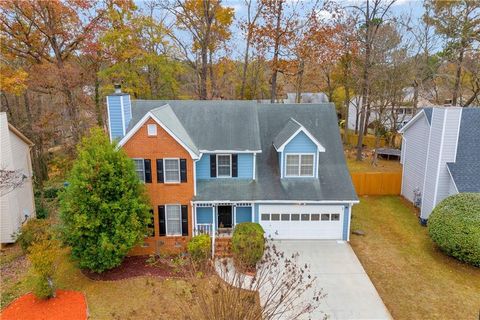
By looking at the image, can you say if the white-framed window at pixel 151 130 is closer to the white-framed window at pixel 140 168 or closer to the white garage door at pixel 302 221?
the white-framed window at pixel 140 168

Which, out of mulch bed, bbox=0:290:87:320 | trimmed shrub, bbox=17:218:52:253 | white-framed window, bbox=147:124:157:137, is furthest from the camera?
trimmed shrub, bbox=17:218:52:253

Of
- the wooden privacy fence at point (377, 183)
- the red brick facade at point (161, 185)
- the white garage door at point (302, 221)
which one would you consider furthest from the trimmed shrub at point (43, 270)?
the wooden privacy fence at point (377, 183)

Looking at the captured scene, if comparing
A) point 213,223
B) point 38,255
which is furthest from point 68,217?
point 213,223

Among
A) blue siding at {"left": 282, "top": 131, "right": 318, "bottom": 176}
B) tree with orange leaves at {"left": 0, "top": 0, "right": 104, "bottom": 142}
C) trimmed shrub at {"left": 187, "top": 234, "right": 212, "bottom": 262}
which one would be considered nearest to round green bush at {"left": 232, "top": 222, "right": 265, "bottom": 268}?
trimmed shrub at {"left": 187, "top": 234, "right": 212, "bottom": 262}

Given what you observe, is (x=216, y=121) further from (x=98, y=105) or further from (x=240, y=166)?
(x=98, y=105)

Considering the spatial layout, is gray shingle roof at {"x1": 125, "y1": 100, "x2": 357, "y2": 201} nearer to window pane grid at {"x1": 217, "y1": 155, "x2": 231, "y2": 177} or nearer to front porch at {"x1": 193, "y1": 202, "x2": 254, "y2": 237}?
window pane grid at {"x1": 217, "y1": 155, "x2": 231, "y2": 177}

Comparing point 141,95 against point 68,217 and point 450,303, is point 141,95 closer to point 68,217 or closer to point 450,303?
point 68,217
